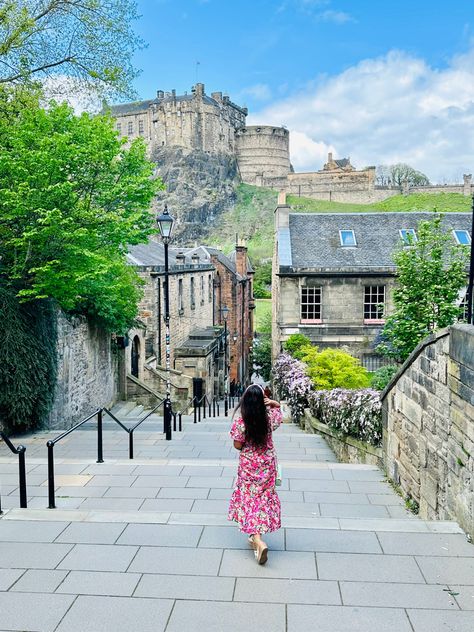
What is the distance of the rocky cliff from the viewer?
99312 mm

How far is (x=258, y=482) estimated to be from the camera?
4879mm

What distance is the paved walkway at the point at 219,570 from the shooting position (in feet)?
12.5

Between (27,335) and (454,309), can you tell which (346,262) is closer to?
(454,309)

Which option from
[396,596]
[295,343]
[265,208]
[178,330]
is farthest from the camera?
[265,208]

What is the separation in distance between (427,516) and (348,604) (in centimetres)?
276

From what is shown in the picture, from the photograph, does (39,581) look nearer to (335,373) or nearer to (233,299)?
(335,373)

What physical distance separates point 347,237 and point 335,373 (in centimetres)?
1046

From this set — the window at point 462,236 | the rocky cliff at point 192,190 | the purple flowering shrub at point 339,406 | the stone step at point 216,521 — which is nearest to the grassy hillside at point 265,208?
the rocky cliff at point 192,190

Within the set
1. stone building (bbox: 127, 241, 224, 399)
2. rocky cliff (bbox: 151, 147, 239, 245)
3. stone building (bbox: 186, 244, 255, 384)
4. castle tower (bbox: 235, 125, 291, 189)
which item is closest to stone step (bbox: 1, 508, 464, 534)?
stone building (bbox: 127, 241, 224, 399)

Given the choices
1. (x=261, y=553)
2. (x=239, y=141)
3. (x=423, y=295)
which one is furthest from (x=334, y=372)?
(x=239, y=141)

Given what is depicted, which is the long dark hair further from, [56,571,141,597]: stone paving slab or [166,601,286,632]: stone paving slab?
[56,571,141,597]: stone paving slab

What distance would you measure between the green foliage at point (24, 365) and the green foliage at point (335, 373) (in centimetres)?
714

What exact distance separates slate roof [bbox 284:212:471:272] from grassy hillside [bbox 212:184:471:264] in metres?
60.4

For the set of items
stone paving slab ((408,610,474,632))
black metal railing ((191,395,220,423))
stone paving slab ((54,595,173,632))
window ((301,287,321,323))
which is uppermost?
window ((301,287,321,323))
